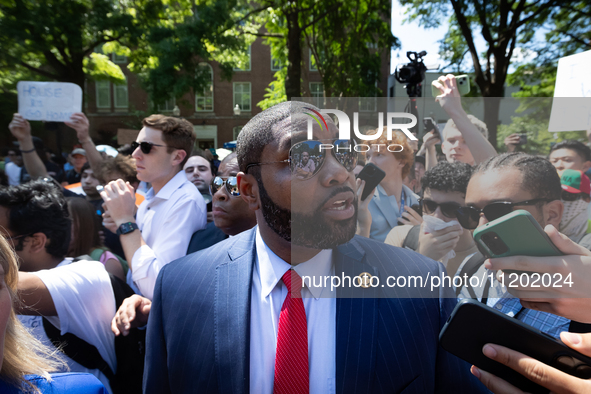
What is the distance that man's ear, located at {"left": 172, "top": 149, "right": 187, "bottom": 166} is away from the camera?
300 centimetres

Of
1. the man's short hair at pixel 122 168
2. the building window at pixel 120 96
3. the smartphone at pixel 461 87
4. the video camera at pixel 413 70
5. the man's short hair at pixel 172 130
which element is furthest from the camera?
the building window at pixel 120 96

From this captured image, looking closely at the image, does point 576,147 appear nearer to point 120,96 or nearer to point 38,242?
point 38,242

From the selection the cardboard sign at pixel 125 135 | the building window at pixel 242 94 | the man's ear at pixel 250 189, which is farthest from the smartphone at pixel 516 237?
the building window at pixel 242 94

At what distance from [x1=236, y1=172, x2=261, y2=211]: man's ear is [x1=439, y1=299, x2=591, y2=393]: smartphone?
80cm

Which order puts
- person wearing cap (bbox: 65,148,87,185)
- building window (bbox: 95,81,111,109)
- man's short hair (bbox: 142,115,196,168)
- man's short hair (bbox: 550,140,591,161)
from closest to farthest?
man's short hair (bbox: 550,140,591,161)
man's short hair (bbox: 142,115,196,168)
person wearing cap (bbox: 65,148,87,185)
building window (bbox: 95,81,111,109)

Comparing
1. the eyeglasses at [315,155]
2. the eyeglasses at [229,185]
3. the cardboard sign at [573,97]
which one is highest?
the cardboard sign at [573,97]

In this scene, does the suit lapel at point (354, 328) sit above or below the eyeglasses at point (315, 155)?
below

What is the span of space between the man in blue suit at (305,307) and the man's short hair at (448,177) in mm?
205

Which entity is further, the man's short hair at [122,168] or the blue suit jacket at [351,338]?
the man's short hair at [122,168]

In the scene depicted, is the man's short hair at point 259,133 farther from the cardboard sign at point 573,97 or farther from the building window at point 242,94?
the building window at point 242,94

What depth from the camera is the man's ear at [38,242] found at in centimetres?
211

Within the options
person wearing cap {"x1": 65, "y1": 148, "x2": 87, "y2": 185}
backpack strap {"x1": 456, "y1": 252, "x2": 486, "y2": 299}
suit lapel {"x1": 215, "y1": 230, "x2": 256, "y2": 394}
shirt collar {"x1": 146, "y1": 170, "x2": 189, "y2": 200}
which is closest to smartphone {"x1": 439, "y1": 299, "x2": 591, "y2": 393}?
backpack strap {"x1": 456, "y1": 252, "x2": 486, "y2": 299}

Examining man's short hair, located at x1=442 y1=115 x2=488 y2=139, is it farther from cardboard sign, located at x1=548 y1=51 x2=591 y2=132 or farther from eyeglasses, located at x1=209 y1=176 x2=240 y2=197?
eyeglasses, located at x1=209 y1=176 x2=240 y2=197

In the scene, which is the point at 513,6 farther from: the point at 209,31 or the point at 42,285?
the point at 42,285
